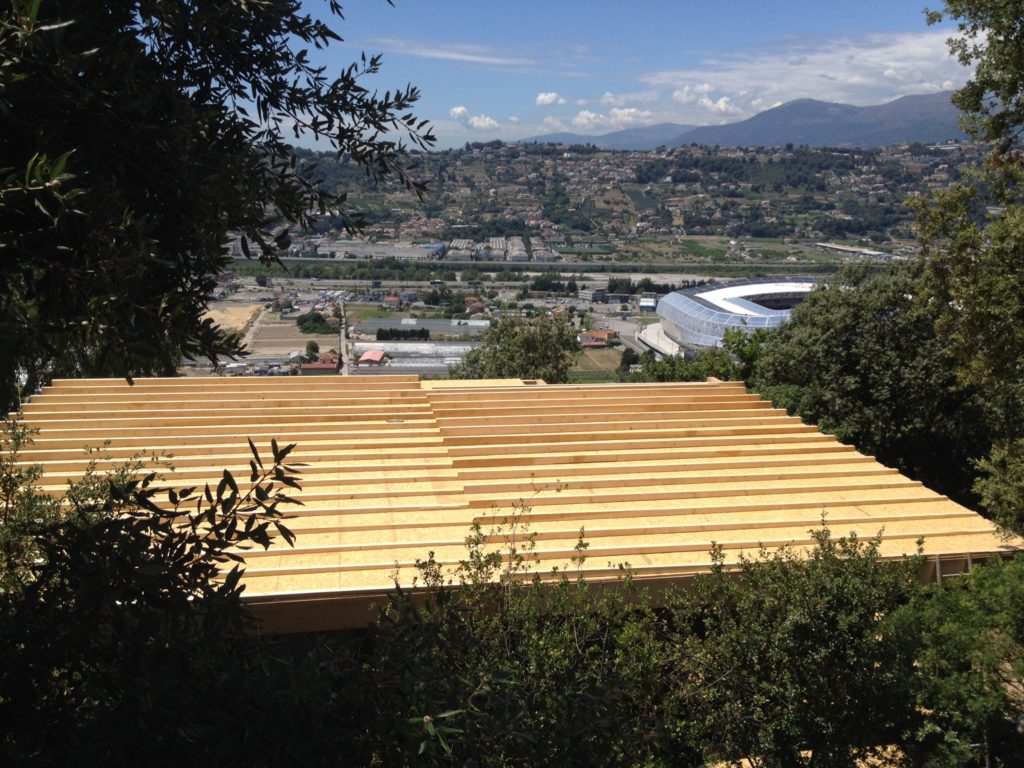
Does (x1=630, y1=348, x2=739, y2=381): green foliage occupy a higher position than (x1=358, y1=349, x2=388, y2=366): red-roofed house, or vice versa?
(x1=630, y1=348, x2=739, y2=381): green foliage

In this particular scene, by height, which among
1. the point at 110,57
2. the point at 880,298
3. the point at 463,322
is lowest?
the point at 463,322

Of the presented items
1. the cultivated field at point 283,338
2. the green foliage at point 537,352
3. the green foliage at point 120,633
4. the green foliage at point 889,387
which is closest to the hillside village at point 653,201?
the cultivated field at point 283,338

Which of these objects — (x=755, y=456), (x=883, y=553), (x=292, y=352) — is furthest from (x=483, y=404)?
(x=292, y=352)

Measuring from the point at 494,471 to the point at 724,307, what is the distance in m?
37.3

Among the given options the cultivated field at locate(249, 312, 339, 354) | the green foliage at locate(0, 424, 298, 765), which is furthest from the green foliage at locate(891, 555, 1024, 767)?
the cultivated field at locate(249, 312, 339, 354)

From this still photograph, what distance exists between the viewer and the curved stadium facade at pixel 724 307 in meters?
40.3

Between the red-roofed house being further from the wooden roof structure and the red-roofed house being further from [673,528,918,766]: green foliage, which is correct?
[673,528,918,766]: green foliage

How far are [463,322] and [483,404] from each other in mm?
50156

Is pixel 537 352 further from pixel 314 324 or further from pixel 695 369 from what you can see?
pixel 314 324

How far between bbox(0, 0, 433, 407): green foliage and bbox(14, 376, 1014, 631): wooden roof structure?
3.10 meters

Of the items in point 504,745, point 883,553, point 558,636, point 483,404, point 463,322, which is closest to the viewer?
point 504,745

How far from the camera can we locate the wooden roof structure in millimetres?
6109

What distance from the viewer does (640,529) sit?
264 inches

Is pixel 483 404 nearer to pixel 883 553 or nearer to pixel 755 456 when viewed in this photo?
pixel 755 456
